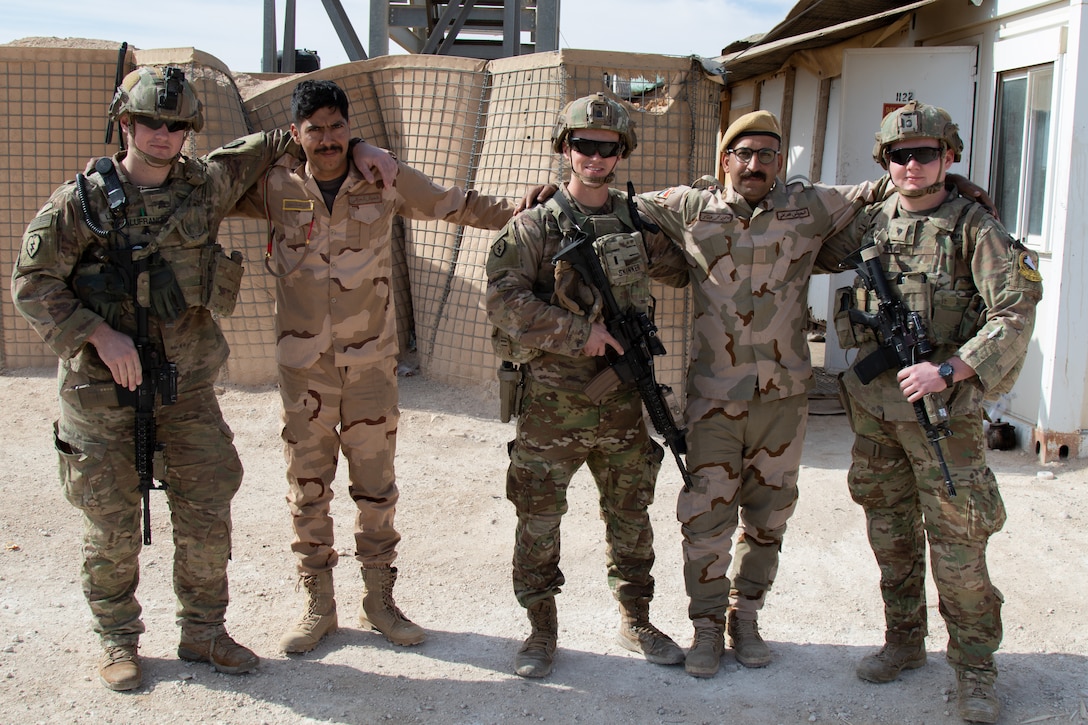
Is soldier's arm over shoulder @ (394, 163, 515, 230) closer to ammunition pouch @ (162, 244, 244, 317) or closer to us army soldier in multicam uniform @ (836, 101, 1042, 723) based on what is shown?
ammunition pouch @ (162, 244, 244, 317)

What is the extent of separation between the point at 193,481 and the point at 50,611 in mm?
1138

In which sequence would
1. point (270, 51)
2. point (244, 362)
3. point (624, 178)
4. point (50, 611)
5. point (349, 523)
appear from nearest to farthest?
point (50, 611) → point (349, 523) → point (624, 178) → point (244, 362) → point (270, 51)

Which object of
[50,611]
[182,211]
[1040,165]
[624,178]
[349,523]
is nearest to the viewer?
[182,211]

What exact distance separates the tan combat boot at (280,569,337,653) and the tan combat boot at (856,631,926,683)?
2.11 m

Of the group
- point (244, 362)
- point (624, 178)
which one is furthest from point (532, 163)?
point (244, 362)

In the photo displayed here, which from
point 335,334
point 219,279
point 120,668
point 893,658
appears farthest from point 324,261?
point 893,658

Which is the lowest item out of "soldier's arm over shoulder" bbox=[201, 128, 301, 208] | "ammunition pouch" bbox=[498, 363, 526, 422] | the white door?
"ammunition pouch" bbox=[498, 363, 526, 422]

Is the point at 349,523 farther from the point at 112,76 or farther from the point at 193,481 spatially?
the point at 112,76

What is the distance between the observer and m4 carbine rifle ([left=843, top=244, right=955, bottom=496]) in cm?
325

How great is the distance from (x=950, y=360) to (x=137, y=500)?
9.86 ft

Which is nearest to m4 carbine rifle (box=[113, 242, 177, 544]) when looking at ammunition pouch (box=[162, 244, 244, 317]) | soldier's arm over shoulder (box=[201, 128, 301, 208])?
ammunition pouch (box=[162, 244, 244, 317])

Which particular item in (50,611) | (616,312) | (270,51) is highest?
(270,51)

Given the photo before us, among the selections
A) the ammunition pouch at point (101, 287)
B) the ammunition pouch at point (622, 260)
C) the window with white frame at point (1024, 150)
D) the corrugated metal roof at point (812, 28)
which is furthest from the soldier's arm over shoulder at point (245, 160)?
the window with white frame at point (1024, 150)

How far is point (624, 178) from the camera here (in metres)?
6.61
